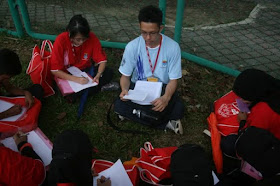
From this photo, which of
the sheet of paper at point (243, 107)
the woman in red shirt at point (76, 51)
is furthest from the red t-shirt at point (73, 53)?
the sheet of paper at point (243, 107)

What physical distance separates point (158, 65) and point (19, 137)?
1.65 m

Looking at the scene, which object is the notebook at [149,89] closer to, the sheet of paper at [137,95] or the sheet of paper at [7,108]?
the sheet of paper at [137,95]

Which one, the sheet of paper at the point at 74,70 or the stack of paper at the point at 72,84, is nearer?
the stack of paper at the point at 72,84

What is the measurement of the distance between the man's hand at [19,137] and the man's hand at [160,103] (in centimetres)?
136

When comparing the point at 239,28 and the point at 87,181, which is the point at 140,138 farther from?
the point at 239,28

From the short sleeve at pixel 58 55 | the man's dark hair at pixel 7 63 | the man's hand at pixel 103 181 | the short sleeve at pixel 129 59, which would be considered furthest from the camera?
the short sleeve at pixel 58 55

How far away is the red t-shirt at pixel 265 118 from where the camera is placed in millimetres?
2236

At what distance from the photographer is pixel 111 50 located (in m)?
4.57

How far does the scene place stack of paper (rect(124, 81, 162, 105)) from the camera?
2699 mm

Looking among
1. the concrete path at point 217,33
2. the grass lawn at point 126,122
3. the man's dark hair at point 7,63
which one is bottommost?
the grass lawn at point 126,122

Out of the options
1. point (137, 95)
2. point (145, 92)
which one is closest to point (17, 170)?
point (137, 95)

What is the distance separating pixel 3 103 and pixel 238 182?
254cm

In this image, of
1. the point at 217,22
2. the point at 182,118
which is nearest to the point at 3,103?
the point at 182,118

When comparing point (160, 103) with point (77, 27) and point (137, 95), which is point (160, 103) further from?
point (77, 27)
